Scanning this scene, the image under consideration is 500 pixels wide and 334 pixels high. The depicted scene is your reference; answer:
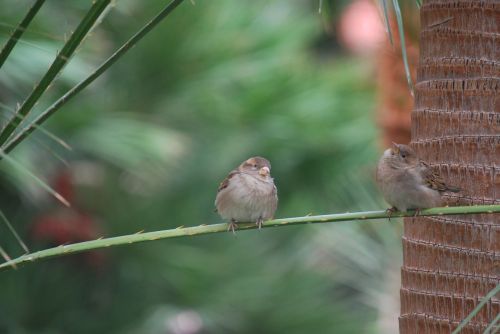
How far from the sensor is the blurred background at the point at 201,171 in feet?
19.9

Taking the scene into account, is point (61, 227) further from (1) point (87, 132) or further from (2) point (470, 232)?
(2) point (470, 232)

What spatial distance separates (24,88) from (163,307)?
2.26 m

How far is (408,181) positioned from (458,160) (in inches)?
15.9

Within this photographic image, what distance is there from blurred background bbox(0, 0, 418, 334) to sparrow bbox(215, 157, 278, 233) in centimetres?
172

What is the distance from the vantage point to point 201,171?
7098mm

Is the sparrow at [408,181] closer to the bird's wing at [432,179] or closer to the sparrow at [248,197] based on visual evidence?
the bird's wing at [432,179]

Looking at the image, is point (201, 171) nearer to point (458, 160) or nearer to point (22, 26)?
point (458, 160)

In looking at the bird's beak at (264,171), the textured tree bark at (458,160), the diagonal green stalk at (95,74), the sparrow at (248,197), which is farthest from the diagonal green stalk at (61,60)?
the bird's beak at (264,171)

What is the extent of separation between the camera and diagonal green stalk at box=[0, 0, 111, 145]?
6.93 ft

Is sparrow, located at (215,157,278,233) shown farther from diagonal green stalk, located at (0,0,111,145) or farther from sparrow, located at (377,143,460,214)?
diagonal green stalk, located at (0,0,111,145)

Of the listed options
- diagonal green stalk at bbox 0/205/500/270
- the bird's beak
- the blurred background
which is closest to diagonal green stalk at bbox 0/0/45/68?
diagonal green stalk at bbox 0/205/500/270

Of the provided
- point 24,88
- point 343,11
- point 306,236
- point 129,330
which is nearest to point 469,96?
point 24,88

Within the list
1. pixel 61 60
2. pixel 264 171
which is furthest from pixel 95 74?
pixel 264 171

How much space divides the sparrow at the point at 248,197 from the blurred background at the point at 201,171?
1.72m
